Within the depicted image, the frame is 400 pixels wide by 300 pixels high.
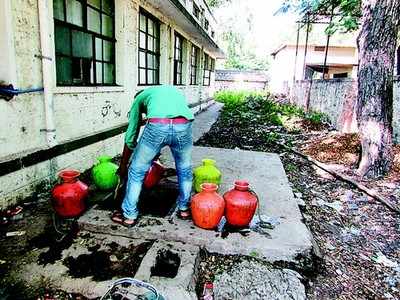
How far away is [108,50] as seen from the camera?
19.6 feet

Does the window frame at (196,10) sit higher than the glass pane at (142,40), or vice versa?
Result: the window frame at (196,10)

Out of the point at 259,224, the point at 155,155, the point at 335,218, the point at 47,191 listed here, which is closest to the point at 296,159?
the point at 335,218

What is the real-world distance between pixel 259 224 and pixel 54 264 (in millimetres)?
2104

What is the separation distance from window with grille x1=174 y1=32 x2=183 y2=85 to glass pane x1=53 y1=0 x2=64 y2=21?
625 centimetres

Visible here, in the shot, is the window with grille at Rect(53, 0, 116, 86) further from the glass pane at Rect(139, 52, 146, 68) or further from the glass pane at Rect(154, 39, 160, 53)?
the glass pane at Rect(154, 39, 160, 53)

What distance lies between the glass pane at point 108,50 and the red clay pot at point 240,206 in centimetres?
400

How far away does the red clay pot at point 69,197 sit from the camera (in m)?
3.34

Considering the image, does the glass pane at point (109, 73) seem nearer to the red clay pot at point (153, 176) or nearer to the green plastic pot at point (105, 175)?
the green plastic pot at point (105, 175)

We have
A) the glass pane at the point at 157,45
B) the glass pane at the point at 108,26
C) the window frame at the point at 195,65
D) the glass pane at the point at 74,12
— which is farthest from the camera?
the window frame at the point at 195,65

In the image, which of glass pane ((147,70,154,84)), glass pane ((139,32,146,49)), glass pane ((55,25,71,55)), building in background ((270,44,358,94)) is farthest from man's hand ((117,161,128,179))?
building in background ((270,44,358,94))

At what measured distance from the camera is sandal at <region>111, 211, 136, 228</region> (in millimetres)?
3278

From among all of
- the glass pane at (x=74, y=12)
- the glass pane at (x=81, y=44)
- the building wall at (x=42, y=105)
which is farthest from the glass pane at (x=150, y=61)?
the glass pane at (x=74, y=12)

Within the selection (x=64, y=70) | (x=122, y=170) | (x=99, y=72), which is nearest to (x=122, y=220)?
(x=122, y=170)

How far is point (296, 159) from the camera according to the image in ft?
24.4
